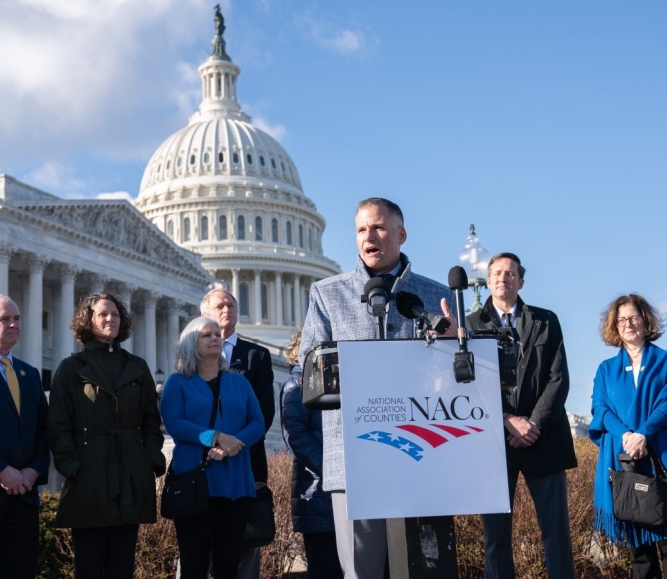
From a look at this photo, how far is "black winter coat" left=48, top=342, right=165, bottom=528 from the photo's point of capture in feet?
19.8

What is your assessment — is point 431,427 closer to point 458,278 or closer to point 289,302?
point 458,278

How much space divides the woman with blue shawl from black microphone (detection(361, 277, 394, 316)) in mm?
3059

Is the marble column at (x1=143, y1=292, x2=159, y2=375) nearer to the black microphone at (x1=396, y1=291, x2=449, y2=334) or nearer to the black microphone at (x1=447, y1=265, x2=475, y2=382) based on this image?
the black microphone at (x1=396, y1=291, x2=449, y2=334)

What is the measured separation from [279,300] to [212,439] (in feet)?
279

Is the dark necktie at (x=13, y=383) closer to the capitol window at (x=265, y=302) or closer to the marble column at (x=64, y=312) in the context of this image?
the marble column at (x=64, y=312)

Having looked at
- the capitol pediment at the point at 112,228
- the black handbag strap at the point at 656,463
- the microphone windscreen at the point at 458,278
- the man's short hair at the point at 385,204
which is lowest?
the black handbag strap at the point at 656,463

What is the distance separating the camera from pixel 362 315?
16.8 ft

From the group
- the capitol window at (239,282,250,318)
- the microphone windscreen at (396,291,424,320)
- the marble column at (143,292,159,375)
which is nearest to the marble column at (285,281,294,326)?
the capitol window at (239,282,250,318)

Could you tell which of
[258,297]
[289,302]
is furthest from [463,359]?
[289,302]

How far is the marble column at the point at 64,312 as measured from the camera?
4544cm

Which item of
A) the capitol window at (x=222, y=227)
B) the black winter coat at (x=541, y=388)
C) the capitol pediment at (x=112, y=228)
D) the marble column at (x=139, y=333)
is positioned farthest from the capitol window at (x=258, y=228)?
the black winter coat at (x=541, y=388)

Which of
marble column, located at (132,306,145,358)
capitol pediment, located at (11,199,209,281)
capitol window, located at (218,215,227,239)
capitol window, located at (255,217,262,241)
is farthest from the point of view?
capitol window, located at (255,217,262,241)

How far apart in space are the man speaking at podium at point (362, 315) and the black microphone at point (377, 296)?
355mm

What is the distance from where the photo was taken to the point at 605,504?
264 inches
